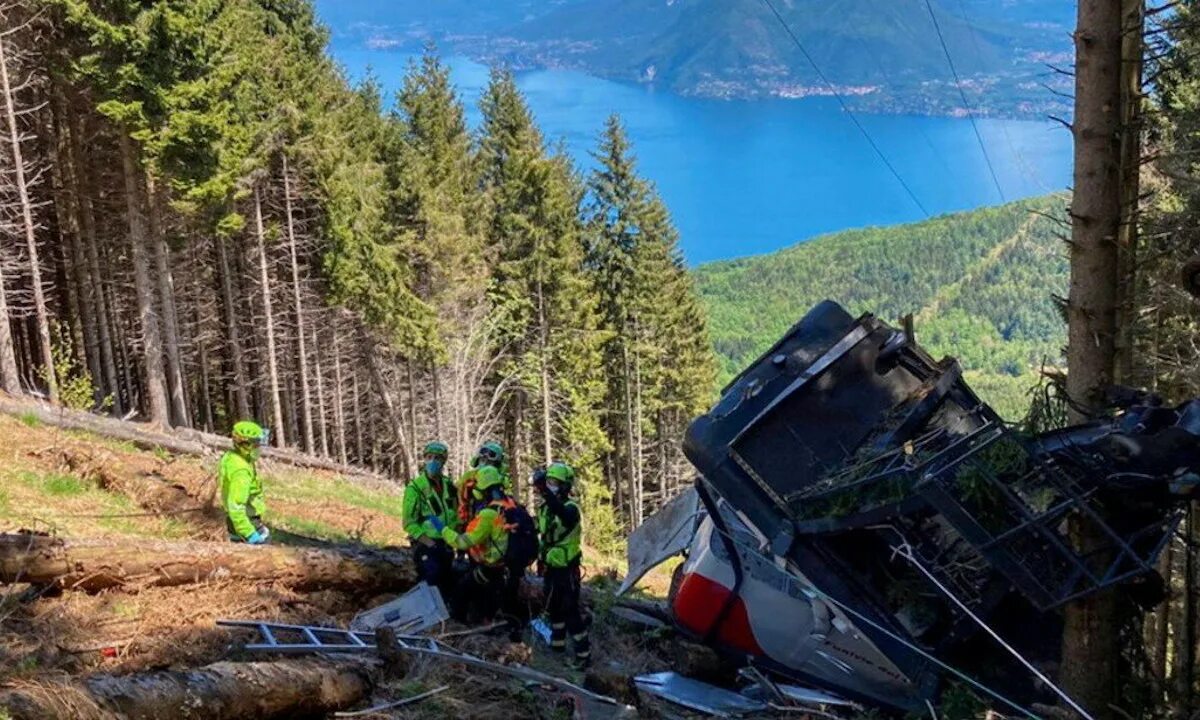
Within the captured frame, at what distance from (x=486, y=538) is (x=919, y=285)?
129 m

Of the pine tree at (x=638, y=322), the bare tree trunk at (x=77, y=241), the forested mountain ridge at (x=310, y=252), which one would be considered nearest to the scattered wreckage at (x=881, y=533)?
the forested mountain ridge at (x=310, y=252)

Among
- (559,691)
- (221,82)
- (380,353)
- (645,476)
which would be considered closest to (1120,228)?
(559,691)

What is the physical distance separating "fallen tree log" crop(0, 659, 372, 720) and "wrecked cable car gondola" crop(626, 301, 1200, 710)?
2996mm

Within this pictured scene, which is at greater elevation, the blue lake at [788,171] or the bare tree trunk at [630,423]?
the blue lake at [788,171]

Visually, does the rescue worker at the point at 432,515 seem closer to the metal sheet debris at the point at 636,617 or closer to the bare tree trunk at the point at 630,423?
the metal sheet debris at the point at 636,617

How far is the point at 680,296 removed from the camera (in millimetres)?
43625

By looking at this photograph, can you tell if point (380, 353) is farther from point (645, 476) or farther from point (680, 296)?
point (645, 476)

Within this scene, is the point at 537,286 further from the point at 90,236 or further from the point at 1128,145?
the point at 1128,145

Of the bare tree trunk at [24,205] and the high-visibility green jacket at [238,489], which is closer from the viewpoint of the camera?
the high-visibility green jacket at [238,489]

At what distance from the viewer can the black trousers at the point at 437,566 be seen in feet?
28.5

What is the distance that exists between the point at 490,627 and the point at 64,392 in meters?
17.0

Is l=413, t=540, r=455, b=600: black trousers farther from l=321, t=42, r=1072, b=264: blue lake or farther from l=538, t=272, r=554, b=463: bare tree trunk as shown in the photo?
l=321, t=42, r=1072, b=264: blue lake

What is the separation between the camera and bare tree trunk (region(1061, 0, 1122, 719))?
5.87 meters

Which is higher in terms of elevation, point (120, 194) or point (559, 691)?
point (120, 194)
